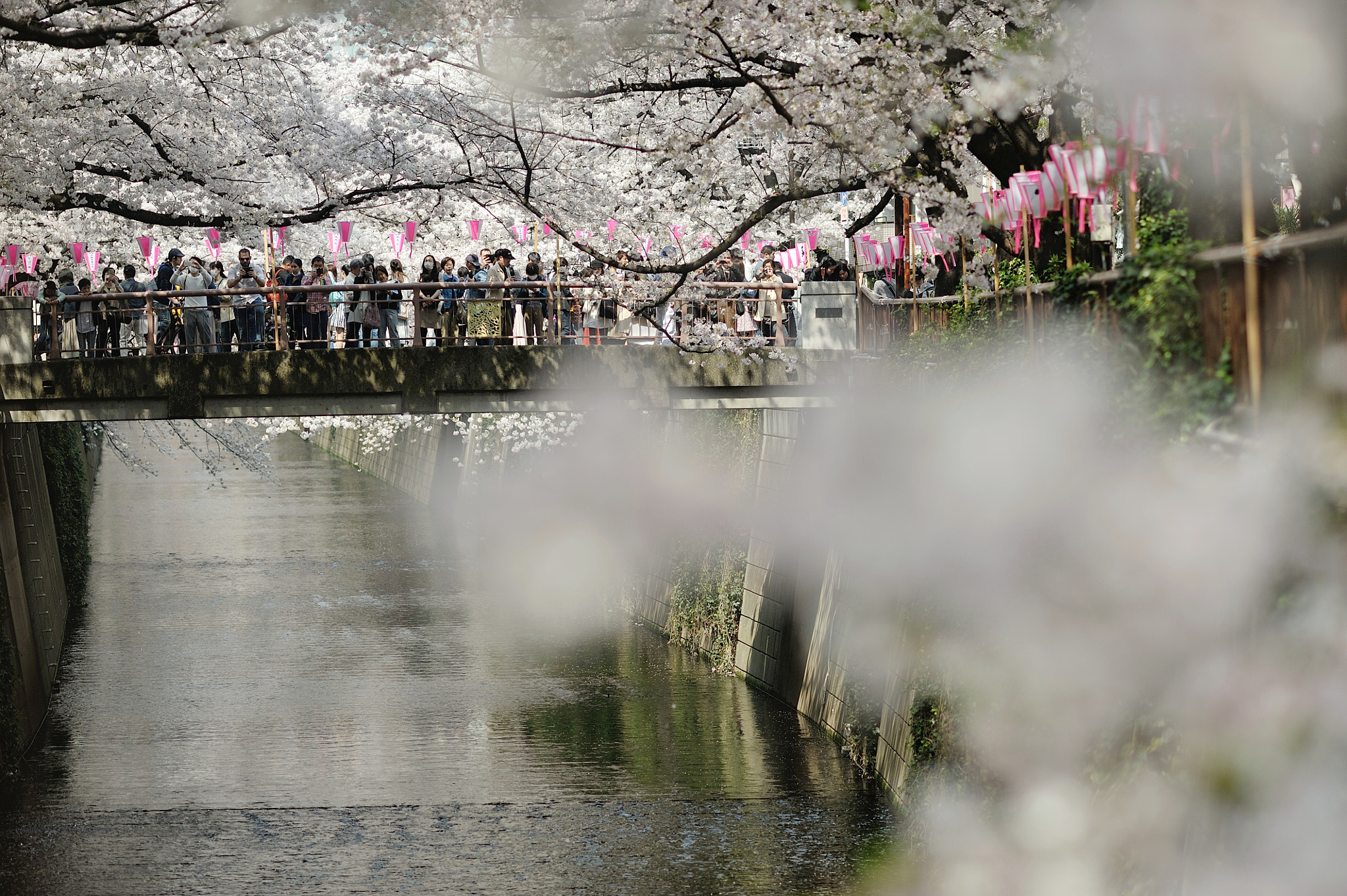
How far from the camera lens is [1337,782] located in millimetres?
6234

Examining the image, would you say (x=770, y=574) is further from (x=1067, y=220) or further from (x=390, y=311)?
(x=1067, y=220)

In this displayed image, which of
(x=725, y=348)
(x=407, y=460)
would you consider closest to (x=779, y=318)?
(x=725, y=348)

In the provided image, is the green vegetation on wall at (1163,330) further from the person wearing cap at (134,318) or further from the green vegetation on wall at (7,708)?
the green vegetation on wall at (7,708)

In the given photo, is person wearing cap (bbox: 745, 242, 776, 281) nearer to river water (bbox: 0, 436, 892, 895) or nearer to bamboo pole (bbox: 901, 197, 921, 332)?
bamboo pole (bbox: 901, 197, 921, 332)

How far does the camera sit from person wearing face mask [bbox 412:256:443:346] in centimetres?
1585

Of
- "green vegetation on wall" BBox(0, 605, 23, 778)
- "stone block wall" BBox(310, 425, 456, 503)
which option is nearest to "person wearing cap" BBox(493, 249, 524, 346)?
"green vegetation on wall" BBox(0, 605, 23, 778)

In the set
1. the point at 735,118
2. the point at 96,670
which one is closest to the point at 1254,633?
the point at 735,118

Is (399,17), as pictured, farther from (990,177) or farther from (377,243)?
(377,243)

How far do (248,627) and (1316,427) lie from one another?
20279mm

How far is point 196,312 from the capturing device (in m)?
16.4

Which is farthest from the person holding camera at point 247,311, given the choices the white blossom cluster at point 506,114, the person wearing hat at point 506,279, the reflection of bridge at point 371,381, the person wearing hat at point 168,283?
the person wearing hat at point 506,279

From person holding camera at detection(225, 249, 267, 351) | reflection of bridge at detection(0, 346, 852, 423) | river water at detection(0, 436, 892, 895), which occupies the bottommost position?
river water at detection(0, 436, 892, 895)

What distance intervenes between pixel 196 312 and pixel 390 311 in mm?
2203

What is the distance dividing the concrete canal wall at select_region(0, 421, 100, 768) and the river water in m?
0.51
